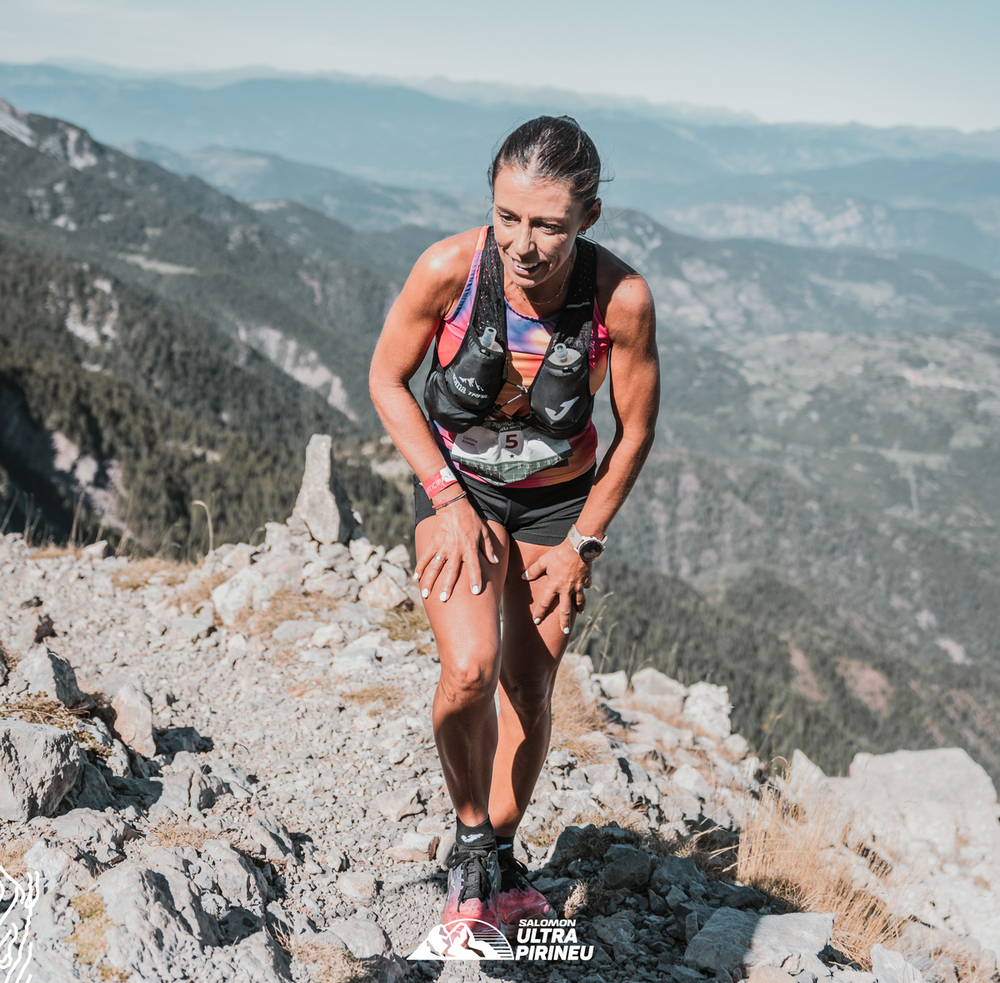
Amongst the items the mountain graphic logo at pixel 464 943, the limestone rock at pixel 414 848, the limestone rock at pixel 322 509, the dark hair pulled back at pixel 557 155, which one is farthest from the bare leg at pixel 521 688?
the limestone rock at pixel 322 509

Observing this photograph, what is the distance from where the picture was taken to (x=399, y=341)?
3158 mm

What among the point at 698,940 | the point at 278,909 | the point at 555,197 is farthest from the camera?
the point at 698,940

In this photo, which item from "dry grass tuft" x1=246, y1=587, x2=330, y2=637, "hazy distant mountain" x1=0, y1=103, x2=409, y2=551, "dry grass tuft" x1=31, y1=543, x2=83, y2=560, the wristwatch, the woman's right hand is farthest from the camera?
"hazy distant mountain" x1=0, y1=103, x2=409, y2=551

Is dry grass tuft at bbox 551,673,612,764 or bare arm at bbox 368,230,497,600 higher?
bare arm at bbox 368,230,497,600

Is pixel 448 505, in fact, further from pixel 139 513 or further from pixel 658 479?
pixel 658 479

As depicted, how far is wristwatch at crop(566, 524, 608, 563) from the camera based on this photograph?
335cm

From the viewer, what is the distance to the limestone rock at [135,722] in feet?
15.2

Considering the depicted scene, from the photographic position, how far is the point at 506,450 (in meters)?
3.31

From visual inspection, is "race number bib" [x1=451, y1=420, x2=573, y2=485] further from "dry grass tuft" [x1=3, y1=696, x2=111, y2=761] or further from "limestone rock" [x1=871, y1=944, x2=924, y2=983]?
"limestone rock" [x1=871, y1=944, x2=924, y2=983]

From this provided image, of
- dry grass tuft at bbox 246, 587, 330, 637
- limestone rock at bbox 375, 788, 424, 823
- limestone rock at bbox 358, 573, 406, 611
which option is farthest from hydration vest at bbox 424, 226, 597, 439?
limestone rock at bbox 358, 573, 406, 611

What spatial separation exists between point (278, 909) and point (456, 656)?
55.9 inches

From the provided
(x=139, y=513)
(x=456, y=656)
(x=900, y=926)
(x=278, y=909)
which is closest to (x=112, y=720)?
(x=278, y=909)

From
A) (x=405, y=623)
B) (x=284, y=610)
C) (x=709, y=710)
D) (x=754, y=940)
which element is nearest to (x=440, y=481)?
(x=754, y=940)

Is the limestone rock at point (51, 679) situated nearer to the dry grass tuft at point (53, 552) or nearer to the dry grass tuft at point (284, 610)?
the dry grass tuft at point (284, 610)
